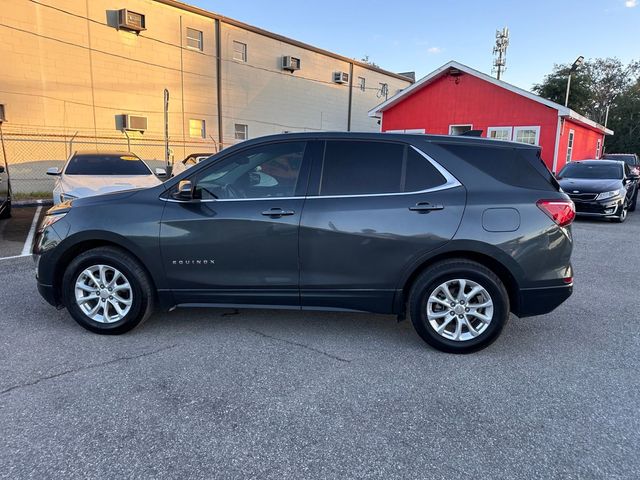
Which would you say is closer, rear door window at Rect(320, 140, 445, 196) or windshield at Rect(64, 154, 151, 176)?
rear door window at Rect(320, 140, 445, 196)

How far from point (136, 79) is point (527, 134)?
48.3 ft

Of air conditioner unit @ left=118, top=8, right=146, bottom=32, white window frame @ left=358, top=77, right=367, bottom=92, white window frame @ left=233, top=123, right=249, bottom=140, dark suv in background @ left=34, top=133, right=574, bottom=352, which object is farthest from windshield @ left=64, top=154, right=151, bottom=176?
white window frame @ left=358, top=77, right=367, bottom=92

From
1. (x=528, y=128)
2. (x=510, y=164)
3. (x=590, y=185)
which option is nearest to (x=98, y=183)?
(x=510, y=164)

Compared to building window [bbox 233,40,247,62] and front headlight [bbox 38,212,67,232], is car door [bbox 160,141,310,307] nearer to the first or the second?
front headlight [bbox 38,212,67,232]

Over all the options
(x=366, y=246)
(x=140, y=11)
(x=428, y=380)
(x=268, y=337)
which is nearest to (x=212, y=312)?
A: (x=268, y=337)

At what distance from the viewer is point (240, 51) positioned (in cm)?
2016

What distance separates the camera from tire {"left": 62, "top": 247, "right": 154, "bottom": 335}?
3.84 meters

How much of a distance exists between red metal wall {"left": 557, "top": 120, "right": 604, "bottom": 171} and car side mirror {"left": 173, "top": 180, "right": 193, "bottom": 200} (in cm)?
1648

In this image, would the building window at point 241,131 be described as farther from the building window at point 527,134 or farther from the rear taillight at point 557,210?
the rear taillight at point 557,210

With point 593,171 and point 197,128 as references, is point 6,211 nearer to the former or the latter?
point 197,128

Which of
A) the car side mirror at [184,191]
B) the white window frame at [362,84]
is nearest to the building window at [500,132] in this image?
the white window frame at [362,84]

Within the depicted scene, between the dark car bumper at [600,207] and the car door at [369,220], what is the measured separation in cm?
939

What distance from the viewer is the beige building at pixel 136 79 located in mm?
13891

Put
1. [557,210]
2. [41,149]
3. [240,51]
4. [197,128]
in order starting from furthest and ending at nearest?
[240,51], [197,128], [41,149], [557,210]
